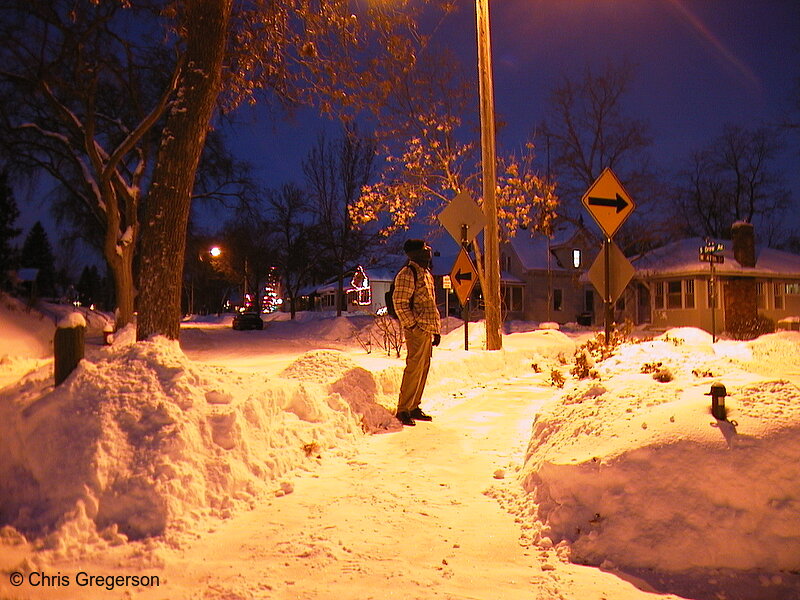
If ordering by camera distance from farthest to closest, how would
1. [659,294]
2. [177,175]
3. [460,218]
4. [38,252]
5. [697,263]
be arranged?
[38,252] → [659,294] → [697,263] → [460,218] → [177,175]

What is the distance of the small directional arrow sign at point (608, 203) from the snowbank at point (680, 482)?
4437 mm

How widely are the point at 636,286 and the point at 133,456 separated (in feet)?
118

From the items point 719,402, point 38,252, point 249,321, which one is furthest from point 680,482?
point 38,252

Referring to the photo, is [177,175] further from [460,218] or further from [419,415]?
[460,218]

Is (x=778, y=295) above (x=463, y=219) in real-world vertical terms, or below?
below

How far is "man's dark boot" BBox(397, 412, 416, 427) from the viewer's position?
22.6ft

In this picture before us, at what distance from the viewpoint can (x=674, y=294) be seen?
1302 inches

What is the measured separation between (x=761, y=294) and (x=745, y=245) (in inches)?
128

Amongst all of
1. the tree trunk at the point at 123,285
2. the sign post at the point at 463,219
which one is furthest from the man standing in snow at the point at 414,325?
the tree trunk at the point at 123,285

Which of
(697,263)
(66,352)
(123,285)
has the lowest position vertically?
(66,352)

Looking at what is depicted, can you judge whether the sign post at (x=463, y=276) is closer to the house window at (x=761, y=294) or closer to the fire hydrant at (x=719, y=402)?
the fire hydrant at (x=719, y=402)

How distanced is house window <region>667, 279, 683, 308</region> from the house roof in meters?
1.22

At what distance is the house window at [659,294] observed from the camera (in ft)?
111

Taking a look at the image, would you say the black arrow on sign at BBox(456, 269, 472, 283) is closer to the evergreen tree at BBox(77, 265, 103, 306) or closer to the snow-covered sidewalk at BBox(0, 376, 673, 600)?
the snow-covered sidewalk at BBox(0, 376, 673, 600)
